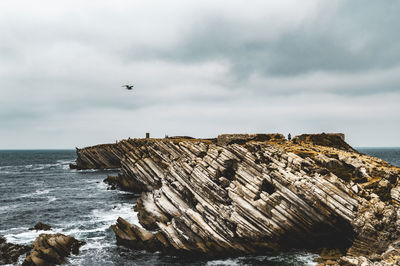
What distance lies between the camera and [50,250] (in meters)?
26.5

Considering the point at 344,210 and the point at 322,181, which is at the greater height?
the point at 322,181

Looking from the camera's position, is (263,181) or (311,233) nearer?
(311,233)

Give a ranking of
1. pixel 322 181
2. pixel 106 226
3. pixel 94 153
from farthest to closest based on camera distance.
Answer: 1. pixel 94 153
2. pixel 106 226
3. pixel 322 181

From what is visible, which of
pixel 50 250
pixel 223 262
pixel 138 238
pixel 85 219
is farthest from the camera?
pixel 85 219

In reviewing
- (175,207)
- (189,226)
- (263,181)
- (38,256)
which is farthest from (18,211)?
(263,181)

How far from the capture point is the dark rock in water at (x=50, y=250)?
1002 inches

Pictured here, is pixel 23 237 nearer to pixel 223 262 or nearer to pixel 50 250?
pixel 50 250

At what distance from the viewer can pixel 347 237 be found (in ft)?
Answer: 86.0

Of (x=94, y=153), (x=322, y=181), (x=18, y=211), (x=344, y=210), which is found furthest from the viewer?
(x=94, y=153)

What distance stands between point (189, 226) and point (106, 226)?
47.9ft

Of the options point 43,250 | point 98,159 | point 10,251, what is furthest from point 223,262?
point 98,159

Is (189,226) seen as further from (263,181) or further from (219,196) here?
(263,181)

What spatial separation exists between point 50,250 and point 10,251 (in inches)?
223

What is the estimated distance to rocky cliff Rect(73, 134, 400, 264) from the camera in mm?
24750
